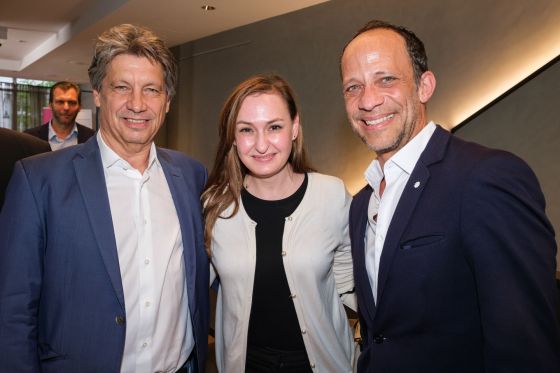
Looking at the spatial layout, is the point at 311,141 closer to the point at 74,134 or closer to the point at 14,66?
the point at 74,134

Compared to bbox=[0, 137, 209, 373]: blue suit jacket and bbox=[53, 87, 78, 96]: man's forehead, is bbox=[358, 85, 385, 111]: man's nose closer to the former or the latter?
bbox=[0, 137, 209, 373]: blue suit jacket

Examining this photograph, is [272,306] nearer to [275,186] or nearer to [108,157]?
[275,186]

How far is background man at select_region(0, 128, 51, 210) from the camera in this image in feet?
5.70

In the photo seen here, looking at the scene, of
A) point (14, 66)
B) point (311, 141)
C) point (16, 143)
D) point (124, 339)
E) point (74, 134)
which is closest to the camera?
point (124, 339)

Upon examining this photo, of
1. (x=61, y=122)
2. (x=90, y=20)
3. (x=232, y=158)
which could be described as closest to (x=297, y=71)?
(x=61, y=122)

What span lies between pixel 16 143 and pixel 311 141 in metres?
4.74

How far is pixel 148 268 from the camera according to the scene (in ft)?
5.49

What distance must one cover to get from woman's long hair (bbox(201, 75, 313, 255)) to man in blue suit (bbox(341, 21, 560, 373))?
488mm

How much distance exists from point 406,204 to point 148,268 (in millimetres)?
919

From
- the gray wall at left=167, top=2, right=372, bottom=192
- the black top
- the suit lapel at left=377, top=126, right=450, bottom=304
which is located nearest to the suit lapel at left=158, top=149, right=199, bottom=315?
the black top

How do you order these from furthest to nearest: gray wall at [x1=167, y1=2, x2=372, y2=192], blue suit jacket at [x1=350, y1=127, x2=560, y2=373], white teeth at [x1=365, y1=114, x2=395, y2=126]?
gray wall at [x1=167, y1=2, x2=372, y2=192], white teeth at [x1=365, y1=114, x2=395, y2=126], blue suit jacket at [x1=350, y1=127, x2=560, y2=373]

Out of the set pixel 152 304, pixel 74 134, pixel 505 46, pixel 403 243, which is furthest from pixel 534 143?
pixel 74 134

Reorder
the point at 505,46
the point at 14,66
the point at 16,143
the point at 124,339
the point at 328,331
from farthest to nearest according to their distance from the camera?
the point at 14,66
the point at 505,46
the point at 328,331
the point at 16,143
the point at 124,339

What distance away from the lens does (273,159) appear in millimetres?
2012
